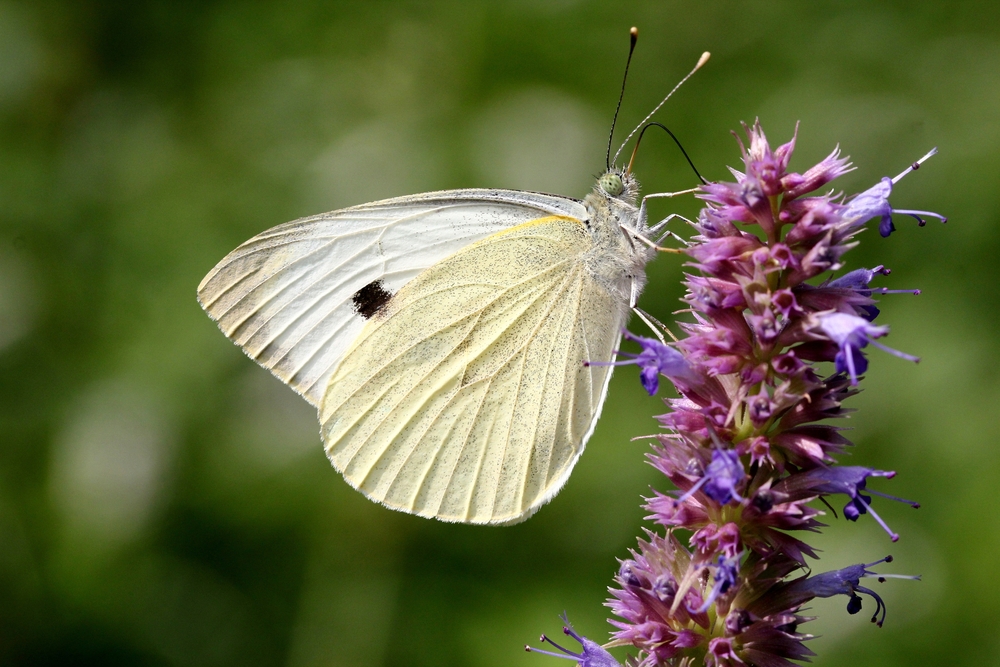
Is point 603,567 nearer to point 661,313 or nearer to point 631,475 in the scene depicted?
point 631,475

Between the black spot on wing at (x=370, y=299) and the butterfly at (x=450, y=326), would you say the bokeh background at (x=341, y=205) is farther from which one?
the black spot on wing at (x=370, y=299)

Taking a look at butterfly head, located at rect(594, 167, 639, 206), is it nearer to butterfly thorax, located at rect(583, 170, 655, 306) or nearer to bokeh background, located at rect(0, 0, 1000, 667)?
butterfly thorax, located at rect(583, 170, 655, 306)

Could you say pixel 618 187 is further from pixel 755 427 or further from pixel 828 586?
pixel 828 586

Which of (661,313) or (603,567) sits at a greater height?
(661,313)

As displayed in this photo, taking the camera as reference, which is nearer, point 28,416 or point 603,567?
point 603,567

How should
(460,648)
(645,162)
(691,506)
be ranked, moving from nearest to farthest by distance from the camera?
(691,506)
(460,648)
(645,162)

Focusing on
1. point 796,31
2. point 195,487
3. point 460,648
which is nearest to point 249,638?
point 195,487

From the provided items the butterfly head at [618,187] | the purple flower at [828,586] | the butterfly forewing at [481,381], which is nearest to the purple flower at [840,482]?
the purple flower at [828,586]
